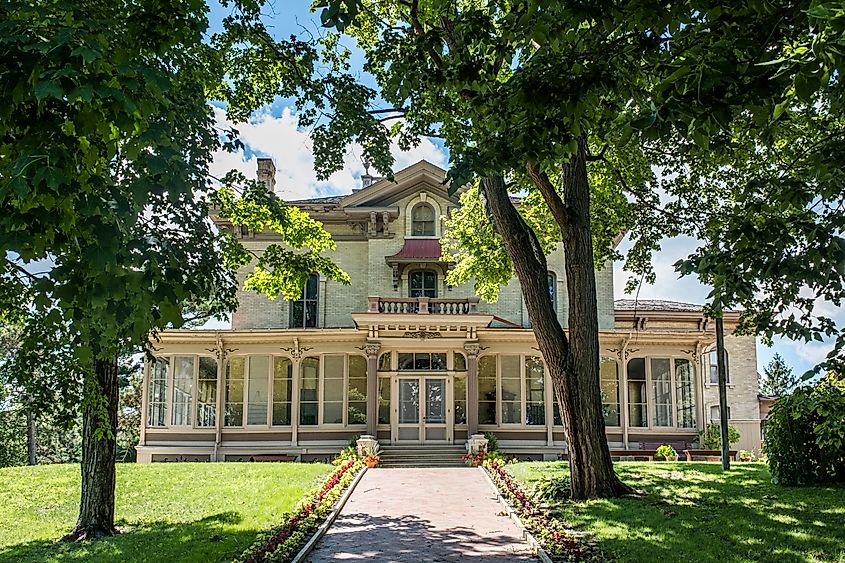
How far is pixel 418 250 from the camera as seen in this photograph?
28.2 m

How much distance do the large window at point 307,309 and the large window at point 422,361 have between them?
4.46 metres

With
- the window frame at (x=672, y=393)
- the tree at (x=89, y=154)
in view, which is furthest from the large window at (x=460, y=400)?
the tree at (x=89, y=154)

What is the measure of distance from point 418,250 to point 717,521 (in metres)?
18.1

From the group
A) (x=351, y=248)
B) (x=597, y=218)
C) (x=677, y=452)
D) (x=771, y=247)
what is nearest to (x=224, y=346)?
(x=351, y=248)

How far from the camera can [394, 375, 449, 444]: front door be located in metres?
25.2

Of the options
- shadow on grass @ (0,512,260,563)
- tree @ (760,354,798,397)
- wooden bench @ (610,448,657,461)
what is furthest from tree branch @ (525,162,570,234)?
tree @ (760,354,798,397)

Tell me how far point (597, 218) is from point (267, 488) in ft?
31.9

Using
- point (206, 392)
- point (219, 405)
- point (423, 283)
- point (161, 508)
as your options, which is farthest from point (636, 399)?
point (161, 508)

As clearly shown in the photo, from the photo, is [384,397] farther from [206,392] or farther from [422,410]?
[206,392]

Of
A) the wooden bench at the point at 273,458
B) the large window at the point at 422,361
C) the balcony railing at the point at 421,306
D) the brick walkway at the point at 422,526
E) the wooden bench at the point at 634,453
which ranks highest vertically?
the balcony railing at the point at 421,306

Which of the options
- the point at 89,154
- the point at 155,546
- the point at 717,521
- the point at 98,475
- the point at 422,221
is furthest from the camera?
the point at 422,221

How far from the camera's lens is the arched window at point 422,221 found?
95.5 feet

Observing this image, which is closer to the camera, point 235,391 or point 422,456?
point 422,456

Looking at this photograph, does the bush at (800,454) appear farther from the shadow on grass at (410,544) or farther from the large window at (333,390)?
the large window at (333,390)
